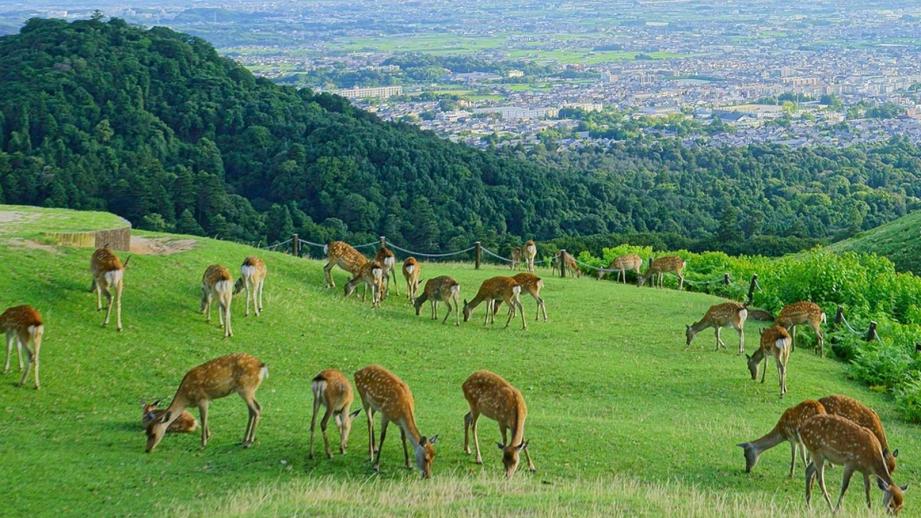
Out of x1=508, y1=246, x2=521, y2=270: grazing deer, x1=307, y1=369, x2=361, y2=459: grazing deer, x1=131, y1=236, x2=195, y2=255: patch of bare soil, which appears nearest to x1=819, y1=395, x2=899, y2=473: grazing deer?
x1=307, y1=369, x2=361, y2=459: grazing deer

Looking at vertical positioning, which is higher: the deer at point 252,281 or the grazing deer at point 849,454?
the grazing deer at point 849,454

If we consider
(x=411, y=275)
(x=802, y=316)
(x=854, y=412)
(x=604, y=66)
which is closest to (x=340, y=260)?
(x=411, y=275)

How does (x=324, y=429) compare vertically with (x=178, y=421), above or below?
above

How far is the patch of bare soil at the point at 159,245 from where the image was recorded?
20531 millimetres

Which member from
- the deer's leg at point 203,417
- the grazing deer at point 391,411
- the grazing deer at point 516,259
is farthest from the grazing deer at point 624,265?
the deer's leg at point 203,417

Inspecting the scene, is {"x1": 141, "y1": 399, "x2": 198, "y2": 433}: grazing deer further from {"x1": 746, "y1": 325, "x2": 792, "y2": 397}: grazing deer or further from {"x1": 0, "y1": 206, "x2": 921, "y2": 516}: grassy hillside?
{"x1": 746, "y1": 325, "x2": 792, "y2": 397}: grazing deer

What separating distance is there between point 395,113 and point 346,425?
70162mm

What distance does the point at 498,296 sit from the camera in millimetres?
19953

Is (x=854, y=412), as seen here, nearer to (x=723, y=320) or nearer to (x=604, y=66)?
(x=723, y=320)

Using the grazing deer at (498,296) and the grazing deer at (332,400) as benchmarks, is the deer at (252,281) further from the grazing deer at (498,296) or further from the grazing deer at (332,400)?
the grazing deer at (332,400)

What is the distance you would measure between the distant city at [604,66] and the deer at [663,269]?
43.4 meters

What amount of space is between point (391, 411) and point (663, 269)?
1467cm

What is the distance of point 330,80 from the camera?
101 meters

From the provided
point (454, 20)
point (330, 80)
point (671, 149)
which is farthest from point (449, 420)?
point (454, 20)
